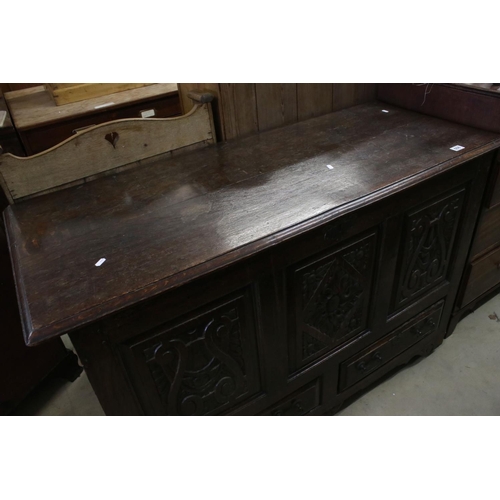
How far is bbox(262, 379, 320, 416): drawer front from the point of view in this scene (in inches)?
47.7

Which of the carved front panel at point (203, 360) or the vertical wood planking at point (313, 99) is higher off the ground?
the vertical wood planking at point (313, 99)

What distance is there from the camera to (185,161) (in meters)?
1.21

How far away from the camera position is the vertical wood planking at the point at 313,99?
54.5 inches

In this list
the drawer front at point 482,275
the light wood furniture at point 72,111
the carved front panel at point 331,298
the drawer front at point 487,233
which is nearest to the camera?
the carved front panel at point 331,298

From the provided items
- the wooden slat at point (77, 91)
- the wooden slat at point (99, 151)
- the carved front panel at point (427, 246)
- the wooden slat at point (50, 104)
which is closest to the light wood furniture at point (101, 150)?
the wooden slat at point (99, 151)

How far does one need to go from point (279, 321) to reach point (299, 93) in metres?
0.84

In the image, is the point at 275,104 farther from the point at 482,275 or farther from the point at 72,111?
the point at 72,111

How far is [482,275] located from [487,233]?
24 centimetres

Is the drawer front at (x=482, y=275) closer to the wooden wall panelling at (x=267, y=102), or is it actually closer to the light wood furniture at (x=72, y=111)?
the wooden wall panelling at (x=267, y=102)

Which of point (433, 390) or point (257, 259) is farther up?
point (257, 259)

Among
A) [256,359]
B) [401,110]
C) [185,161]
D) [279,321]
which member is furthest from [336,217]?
[401,110]

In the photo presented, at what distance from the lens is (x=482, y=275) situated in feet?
5.37

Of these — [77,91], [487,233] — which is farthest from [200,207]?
[77,91]

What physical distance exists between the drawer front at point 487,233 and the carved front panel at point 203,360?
993mm
